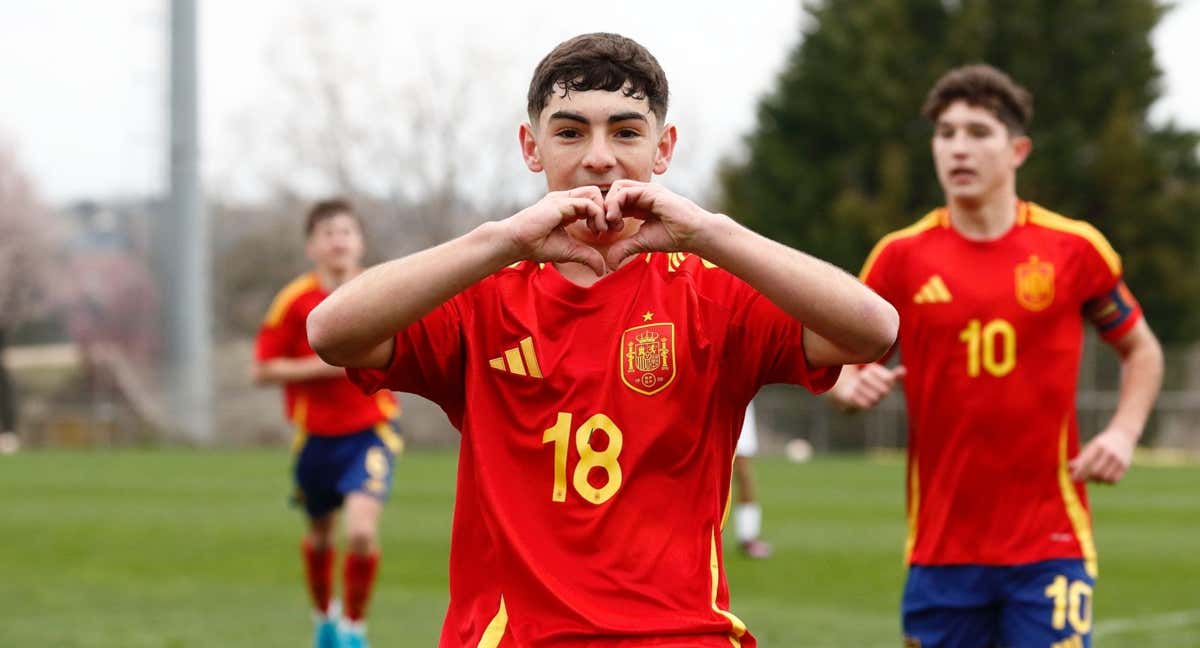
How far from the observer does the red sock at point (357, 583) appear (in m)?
9.14

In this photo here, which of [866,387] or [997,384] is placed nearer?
[866,387]

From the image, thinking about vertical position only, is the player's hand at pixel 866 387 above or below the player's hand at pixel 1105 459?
above

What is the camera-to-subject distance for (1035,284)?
5.81 meters

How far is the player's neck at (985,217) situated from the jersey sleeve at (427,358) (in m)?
2.93

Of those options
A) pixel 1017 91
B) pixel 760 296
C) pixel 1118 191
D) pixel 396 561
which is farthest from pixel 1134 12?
pixel 760 296

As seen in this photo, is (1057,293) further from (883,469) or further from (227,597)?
(883,469)

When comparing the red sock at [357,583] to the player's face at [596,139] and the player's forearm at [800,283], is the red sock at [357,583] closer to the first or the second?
the player's face at [596,139]

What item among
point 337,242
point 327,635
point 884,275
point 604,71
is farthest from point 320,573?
point 604,71

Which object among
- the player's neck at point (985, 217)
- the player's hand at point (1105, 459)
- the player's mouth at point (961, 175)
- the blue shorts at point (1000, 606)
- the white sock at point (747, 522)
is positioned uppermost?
the player's mouth at point (961, 175)

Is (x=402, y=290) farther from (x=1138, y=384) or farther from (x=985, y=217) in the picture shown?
(x=1138, y=384)

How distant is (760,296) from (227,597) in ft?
30.9

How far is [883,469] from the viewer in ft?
98.3

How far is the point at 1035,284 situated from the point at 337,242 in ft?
15.0

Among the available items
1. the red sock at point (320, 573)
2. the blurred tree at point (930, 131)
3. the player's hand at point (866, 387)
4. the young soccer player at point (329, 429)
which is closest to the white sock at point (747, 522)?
the young soccer player at point (329, 429)
